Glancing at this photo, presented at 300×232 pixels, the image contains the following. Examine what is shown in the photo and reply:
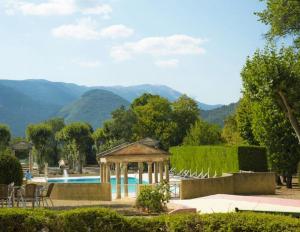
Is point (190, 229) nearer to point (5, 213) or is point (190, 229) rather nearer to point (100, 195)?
point (5, 213)

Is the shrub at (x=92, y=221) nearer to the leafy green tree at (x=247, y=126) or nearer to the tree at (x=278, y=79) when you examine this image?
the tree at (x=278, y=79)

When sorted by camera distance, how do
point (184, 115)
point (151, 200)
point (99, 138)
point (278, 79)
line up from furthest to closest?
point (99, 138) → point (184, 115) → point (278, 79) → point (151, 200)

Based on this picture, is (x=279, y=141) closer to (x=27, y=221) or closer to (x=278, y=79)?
(x=278, y=79)

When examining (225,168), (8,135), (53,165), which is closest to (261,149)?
(225,168)

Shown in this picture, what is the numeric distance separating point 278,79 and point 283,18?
9.39 ft

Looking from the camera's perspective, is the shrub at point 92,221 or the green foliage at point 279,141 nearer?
the shrub at point 92,221

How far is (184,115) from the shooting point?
74.0m

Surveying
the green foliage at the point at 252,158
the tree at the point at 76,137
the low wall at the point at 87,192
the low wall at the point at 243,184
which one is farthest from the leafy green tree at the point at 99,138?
the low wall at the point at 87,192

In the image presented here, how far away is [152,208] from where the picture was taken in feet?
65.1

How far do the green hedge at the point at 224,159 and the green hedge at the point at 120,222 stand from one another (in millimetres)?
22864

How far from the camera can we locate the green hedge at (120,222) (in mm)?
9641

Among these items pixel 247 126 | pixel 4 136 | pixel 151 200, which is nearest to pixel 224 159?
pixel 247 126

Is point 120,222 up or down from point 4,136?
down

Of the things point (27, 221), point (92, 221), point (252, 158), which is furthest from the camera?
point (252, 158)
